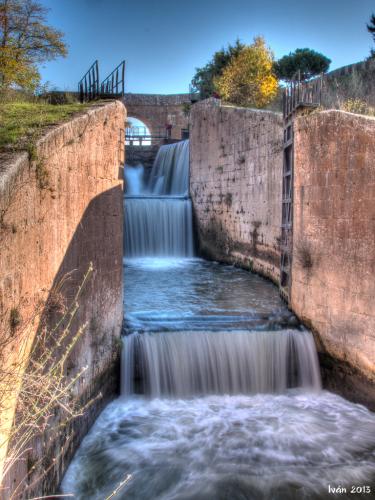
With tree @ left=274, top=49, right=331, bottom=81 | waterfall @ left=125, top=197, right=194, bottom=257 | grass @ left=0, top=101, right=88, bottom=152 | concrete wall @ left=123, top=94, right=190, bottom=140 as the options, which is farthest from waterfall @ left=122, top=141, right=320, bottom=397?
concrete wall @ left=123, top=94, right=190, bottom=140

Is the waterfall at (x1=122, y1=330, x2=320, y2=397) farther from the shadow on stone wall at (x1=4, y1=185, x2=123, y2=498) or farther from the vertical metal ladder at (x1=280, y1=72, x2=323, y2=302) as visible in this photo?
the vertical metal ladder at (x1=280, y1=72, x2=323, y2=302)

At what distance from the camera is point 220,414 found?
632cm

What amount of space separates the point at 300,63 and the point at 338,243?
2293 centimetres

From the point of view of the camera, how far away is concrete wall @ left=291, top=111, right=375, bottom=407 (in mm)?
6402

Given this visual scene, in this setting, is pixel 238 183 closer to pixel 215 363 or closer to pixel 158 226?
pixel 158 226

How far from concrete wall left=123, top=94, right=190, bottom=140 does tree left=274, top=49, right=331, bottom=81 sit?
6080 millimetres

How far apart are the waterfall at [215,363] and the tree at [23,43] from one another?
634cm

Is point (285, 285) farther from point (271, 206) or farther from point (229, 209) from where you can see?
point (229, 209)

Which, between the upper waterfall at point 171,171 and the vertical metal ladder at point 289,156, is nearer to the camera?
the vertical metal ladder at point 289,156

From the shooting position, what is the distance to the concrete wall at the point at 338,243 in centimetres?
640

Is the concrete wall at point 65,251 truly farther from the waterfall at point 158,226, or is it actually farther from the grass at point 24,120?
the waterfall at point 158,226

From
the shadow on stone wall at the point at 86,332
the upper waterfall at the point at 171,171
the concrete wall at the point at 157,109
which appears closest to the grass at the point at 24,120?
the shadow on stone wall at the point at 86,332

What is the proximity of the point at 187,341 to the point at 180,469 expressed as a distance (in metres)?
2.21

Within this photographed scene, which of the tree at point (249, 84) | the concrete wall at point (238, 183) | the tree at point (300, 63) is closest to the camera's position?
the concrete wall at point (238, 183)
